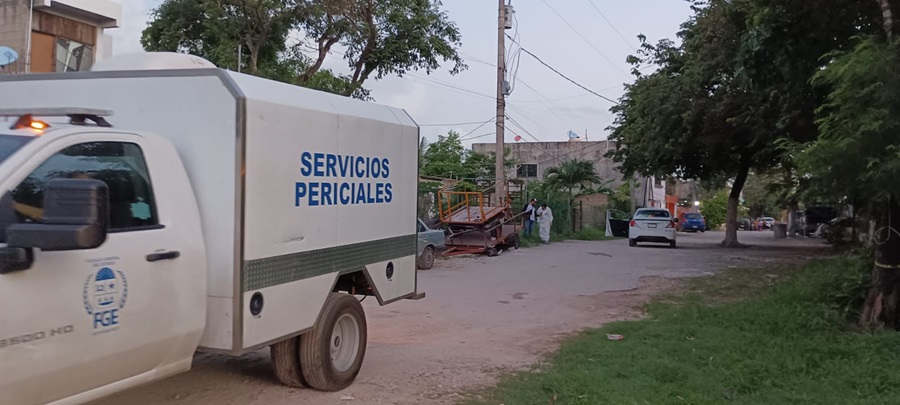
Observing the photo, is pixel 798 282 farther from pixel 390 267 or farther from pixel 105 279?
pixel 105 279

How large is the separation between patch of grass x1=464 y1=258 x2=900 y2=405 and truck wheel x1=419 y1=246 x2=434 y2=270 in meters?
6.81

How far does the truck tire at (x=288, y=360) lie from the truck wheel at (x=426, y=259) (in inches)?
428

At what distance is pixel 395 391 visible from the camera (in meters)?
6.45

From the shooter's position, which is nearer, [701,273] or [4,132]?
[4,132]

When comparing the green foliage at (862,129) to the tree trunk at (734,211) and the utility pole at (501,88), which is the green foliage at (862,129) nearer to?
the utility pole at (501,88)

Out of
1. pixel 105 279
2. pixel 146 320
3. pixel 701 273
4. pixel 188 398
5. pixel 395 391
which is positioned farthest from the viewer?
pixel 701 273

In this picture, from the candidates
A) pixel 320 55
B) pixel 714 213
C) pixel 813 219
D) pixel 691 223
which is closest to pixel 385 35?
pixel 320 55

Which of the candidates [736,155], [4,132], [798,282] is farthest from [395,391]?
[736,155]

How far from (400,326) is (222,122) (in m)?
5.44

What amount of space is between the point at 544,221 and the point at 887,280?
60.5 feet

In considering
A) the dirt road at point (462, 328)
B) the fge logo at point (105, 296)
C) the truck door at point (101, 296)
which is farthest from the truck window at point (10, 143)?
the dirt road at point (462, 328)

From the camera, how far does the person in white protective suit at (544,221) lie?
90.0 ft

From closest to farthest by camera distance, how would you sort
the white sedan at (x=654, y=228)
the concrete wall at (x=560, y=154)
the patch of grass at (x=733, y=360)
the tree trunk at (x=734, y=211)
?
1. the patch of grass at (x=733, y=360)
2. the white sedan at (x=654, y=228)
3. the tree trunk at (x=734, y=211)
4. the concrete wall at (x=560, y=154)

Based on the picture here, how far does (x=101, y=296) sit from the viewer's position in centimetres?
387
